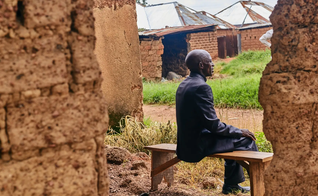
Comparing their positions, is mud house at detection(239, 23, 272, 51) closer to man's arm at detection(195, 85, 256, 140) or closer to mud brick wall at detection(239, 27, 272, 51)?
mud brick wall at detection(239, 27, 272, 51)

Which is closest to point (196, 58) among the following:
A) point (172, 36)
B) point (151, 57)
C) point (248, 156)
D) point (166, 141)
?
point (248, 156)

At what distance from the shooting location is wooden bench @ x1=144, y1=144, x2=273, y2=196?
3.44 metres

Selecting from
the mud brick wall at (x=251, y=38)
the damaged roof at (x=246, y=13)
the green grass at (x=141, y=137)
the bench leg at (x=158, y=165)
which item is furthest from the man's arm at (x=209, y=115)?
the damaged roof at (x=246, y=13)

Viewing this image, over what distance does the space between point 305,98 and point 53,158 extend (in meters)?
1.53

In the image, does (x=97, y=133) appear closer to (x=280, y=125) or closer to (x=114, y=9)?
(x=280, y=125)

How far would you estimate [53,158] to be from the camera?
1.85 metres

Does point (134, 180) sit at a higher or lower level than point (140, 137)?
lower

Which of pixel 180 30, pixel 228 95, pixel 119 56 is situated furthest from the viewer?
pixel 180 30

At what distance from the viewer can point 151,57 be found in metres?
13.8

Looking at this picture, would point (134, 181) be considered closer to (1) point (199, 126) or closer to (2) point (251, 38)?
(1) point (199, 126)

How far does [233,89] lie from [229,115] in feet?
6.01

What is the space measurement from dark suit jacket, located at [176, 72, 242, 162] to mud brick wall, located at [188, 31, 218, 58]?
12.4 meters

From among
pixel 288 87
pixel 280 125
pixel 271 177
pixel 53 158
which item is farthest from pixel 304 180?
pixel 53 158

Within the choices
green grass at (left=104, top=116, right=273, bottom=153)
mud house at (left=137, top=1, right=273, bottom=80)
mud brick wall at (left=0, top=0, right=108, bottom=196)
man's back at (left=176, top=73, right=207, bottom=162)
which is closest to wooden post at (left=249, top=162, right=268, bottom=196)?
man's back at (left=176, top=73, right=207, bottom=162)
